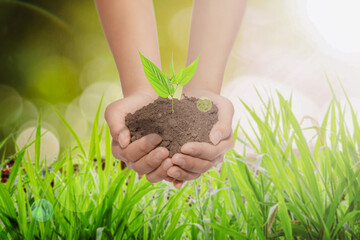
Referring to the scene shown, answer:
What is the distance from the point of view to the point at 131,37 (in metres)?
1.21

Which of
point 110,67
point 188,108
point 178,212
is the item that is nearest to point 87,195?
point 178,212

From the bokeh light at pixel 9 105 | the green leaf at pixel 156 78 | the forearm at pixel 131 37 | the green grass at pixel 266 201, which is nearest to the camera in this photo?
the green leaf at pixel 156 78

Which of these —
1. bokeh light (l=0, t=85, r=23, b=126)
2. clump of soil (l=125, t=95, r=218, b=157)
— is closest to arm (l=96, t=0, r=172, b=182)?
clump of soil (l=125, t=95, r=218, b=157)

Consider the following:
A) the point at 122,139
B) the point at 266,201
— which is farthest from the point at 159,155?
the point at 266,201

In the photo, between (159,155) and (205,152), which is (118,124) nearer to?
(159,155)

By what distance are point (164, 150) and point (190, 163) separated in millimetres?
86

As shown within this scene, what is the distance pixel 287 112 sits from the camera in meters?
0.98

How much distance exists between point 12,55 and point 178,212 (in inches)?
146

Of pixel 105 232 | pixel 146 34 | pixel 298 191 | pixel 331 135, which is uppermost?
pixel 146 34

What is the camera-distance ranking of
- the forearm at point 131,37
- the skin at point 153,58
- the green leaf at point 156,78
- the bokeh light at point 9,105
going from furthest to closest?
the bokeh light at point 9,105
the forearm at point 131,37
the skin at point 153,58
the green leaf at point 156,78

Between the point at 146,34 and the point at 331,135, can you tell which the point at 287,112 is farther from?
the point at 146,34

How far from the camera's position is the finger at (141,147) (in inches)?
36.7

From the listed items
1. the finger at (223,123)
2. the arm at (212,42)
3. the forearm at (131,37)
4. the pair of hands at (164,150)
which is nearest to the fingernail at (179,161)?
the pair of hands at (164,150)

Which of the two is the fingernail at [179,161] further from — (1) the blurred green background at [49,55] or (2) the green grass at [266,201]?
(1) the blurred green background at [49,55]
